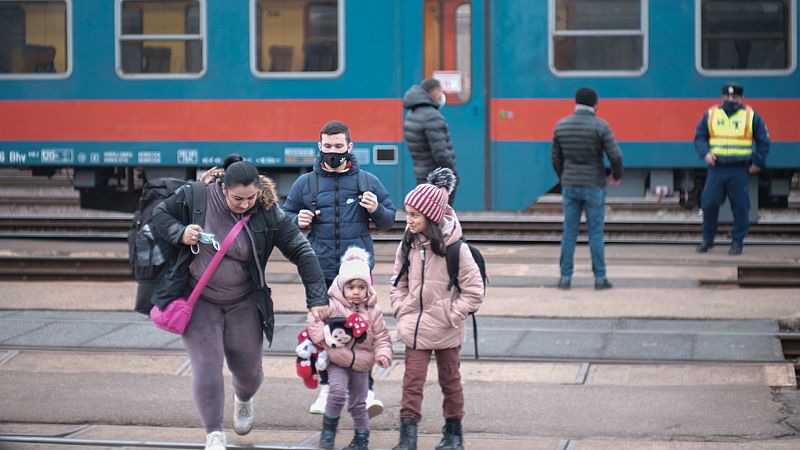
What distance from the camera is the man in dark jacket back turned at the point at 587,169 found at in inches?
425

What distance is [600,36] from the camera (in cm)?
1382

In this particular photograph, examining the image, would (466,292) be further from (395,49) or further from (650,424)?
(395,49)

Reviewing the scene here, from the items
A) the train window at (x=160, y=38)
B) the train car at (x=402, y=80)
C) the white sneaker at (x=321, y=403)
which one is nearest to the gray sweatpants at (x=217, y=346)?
the white sneaker at (x=321, y=403)

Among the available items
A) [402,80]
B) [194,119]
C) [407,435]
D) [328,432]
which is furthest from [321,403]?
[194,119]

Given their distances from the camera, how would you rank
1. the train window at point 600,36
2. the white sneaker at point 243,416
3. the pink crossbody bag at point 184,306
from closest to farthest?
the pink crossbody bag at point 184,306 < the white sneaker at point 243,416 < the train window at point 600,36

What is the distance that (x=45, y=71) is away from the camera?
1498 cm

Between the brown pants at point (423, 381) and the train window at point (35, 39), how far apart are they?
9684mm

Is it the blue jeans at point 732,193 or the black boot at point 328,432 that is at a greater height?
the blue jeans at point 732,193

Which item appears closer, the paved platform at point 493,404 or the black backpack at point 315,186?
the paved platform at point 493,404

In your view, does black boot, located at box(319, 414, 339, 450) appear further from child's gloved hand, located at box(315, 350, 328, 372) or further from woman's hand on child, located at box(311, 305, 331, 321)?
woman's hand on child, located at box(311, 305, 331, 321)

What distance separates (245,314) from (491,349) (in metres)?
2.84

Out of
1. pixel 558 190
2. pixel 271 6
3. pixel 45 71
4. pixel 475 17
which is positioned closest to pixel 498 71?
pixel 475 17

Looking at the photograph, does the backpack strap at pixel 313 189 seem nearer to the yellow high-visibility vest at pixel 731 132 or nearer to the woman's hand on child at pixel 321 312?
the woman's hand on child at pixel 321 312

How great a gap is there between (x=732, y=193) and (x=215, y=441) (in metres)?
7.89
